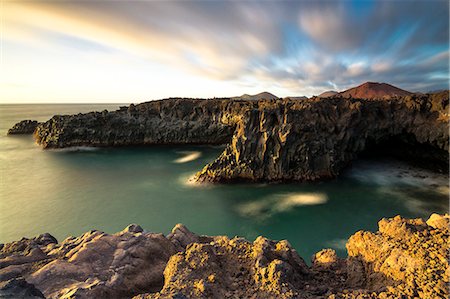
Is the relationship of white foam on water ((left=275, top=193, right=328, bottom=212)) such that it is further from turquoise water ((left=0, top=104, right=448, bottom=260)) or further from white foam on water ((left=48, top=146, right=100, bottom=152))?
white foam on water ((left=48, top=146, right=100, bottom=152))

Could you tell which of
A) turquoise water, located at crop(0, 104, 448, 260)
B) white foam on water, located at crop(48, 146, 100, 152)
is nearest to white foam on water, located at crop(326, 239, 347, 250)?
turquoise water, located at crop(0, 104, 448, 260)

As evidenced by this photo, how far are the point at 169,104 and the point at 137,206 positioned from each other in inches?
1151

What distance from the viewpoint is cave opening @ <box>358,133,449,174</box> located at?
24.7 meters

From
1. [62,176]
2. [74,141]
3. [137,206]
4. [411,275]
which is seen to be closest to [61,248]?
[411,275]

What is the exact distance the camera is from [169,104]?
45.7 metres

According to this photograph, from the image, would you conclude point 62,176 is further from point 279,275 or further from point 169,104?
point 279,275

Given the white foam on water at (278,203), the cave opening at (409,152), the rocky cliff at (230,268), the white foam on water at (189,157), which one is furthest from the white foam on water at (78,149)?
the cave opening at (409,152)

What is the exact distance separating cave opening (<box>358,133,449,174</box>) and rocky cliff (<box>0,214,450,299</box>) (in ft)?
80.3

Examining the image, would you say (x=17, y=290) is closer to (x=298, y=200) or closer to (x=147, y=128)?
(x=298, y=200)

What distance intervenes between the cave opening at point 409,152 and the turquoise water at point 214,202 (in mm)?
1281

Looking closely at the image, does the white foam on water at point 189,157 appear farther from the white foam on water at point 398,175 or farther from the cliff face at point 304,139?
the white foam on water at point 398,175

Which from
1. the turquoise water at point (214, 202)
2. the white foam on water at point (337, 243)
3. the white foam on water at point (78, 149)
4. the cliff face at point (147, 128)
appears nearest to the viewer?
the white foam on water at point (337, 243)

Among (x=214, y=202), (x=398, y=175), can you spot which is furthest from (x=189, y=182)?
(x=398, y=175)

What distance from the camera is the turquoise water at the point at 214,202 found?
16172mm
